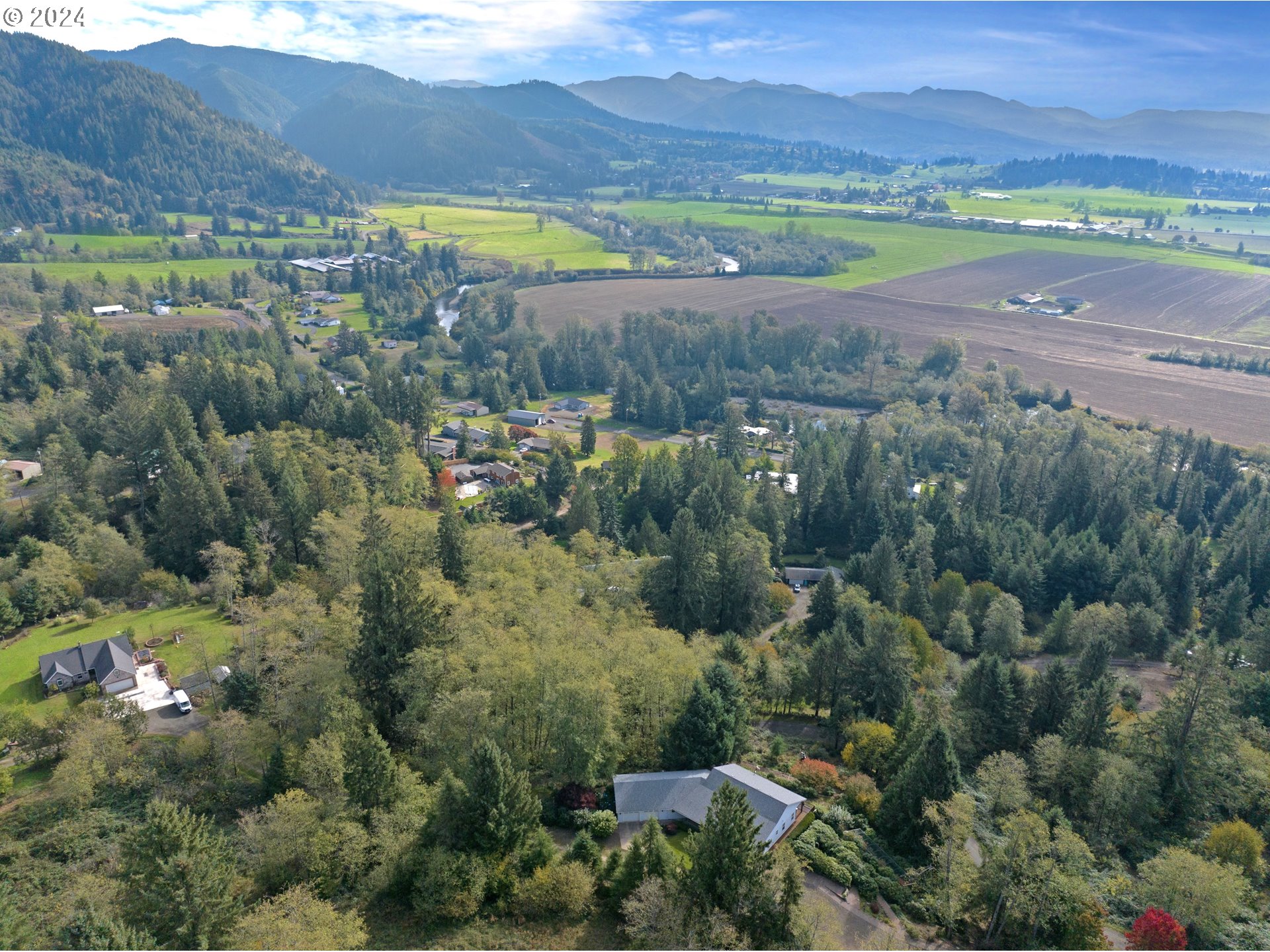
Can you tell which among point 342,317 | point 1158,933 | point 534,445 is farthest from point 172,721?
point 342,317

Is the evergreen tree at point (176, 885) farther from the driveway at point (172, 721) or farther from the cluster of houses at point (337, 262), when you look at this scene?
the cluster of houses at point (337, 262)

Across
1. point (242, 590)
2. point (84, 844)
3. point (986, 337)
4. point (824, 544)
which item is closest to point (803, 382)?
point (986, 337)

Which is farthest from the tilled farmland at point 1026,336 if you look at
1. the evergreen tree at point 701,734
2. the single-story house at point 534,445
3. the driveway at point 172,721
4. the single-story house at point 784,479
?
the driveway at point 172,721

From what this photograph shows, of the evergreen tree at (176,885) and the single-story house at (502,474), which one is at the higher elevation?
the evergreen tree at (176,885)

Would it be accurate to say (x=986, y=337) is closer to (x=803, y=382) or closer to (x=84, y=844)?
(x=803, y=382)

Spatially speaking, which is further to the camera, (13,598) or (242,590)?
(242,590)
